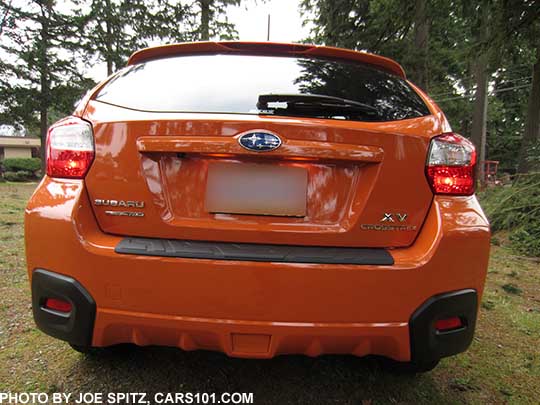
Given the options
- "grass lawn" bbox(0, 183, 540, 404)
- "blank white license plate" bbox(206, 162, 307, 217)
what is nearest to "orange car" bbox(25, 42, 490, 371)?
"blank white license plate" bbox(206, 162, 307, 217)

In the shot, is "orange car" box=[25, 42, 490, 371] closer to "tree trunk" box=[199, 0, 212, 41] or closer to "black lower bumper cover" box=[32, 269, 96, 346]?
"black lower bumper cover" box=[32, 269, 96, 346]

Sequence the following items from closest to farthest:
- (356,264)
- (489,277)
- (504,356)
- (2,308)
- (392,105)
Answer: (356,264) → (392,105) → (504,356) → (2,308) → (489,277)

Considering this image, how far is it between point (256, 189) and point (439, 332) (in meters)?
0.92

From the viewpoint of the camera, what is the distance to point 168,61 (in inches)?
74.2

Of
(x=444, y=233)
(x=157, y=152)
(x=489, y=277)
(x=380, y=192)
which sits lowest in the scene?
(x=489, y=277)

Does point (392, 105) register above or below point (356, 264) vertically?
above

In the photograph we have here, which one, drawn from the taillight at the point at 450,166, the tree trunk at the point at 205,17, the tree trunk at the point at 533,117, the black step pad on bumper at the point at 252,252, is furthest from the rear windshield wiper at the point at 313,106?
the tree trunk at the point at 205,17

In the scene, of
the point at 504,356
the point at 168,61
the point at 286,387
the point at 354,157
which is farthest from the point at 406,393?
the point at 168,61

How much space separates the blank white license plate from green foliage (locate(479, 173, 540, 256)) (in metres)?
5.13

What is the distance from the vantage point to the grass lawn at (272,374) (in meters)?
1.90

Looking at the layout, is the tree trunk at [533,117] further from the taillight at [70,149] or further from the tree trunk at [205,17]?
the tree trunk at [205,17]

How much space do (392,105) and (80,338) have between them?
63.7 inches

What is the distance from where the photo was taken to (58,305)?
5.04 ft

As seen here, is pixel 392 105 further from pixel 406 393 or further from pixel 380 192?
pixel 406 393
